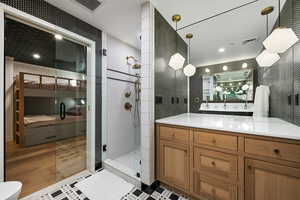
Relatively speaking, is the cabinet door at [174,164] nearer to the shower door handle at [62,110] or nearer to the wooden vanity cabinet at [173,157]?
the wooden vanity cabinet at [173,157]

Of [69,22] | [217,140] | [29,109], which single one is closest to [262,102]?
[217,140]

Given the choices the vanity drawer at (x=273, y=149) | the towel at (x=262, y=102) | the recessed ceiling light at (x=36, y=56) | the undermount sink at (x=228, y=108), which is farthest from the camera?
the recessed ceiling light at (x=36, y=56)

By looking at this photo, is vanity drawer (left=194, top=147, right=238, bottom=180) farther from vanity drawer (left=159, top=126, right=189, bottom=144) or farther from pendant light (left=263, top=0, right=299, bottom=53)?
pendant light (left=263, top=0, right=299, bottom=53)

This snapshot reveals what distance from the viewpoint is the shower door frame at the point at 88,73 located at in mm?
1205

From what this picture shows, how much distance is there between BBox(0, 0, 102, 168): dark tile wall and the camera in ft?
4.51

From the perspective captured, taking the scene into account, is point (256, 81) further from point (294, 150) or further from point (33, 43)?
point (33, 43)

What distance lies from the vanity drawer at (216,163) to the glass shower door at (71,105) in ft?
5.97

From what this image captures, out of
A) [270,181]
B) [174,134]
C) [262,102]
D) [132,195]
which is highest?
[262,102]

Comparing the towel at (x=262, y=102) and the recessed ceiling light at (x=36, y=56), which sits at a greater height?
the recessed ceiling light at (x=36, y=56)

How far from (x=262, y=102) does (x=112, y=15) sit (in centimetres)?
280

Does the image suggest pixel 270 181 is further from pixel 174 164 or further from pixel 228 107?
pixel 228 107

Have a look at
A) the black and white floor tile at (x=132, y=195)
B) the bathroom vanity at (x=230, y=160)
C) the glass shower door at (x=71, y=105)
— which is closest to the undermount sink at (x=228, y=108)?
the bathroom vanity at (x=230, y=160)

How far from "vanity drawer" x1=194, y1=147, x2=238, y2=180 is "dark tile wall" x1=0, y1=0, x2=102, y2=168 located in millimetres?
1620

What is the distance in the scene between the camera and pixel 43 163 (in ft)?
7.23
